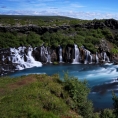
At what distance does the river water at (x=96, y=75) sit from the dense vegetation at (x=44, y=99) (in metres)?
11.1

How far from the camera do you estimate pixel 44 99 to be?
23297 mm

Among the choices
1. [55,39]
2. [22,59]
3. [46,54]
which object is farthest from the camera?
[55,39]

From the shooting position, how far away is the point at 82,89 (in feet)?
87.1

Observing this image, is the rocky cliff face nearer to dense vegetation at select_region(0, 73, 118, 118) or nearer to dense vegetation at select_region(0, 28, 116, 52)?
dense vegetation at select_region(0, 28, 116, 52)

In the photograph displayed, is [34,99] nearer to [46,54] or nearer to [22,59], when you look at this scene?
[22,59]

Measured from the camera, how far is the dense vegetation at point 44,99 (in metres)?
21.1

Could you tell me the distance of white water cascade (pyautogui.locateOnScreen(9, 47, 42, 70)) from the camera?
204 ft

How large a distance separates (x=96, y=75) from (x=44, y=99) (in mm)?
31815

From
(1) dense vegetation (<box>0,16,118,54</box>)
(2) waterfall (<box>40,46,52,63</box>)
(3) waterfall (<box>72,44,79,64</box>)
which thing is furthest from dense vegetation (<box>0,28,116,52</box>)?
(2) waterfall (<box>40,46,52,63</box>)

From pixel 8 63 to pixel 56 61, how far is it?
1236cm

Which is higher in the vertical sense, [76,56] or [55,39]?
[55,39]

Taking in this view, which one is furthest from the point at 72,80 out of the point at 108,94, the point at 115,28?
the point at 115,28

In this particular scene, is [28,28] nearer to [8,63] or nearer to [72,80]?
[8,63]

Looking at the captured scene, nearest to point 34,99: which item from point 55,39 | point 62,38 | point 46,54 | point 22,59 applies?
point 22,59
